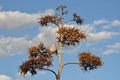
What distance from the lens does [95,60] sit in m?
28.9

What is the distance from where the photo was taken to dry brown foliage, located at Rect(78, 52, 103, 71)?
94.7ft

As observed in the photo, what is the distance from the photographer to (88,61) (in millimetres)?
29016

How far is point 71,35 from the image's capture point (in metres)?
29.0

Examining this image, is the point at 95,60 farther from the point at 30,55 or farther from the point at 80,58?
the point at 30,55

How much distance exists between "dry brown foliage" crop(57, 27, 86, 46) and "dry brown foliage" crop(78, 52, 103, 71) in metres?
1.03

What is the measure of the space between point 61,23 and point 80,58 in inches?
106

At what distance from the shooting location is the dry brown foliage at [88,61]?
2886cm

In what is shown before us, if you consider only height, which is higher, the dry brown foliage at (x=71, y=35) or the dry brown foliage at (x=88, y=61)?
the dry brown foliage at (x=71, y=35)

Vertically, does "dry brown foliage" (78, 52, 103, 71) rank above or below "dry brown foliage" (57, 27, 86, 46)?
below

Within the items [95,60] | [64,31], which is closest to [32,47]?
[64,31]

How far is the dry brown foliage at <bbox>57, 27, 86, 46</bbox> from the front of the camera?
2895 centimetres

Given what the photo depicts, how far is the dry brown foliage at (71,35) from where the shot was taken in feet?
A: 95.0

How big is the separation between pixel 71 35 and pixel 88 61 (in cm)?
202

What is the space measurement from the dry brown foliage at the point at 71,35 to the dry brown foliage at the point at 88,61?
1.03m
